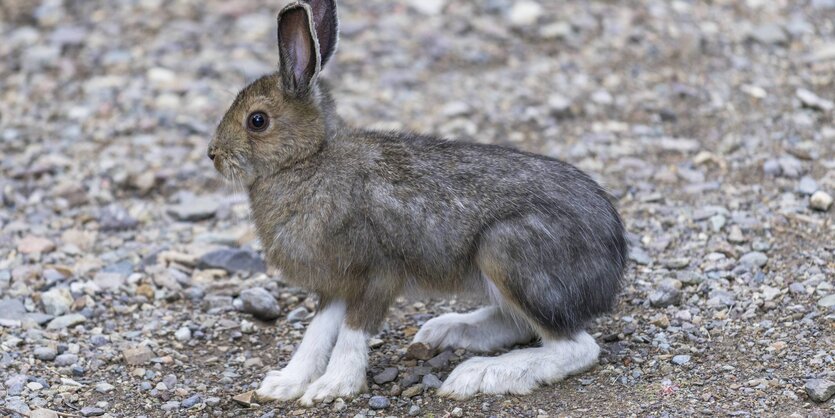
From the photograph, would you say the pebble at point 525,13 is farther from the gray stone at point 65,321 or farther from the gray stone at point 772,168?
the gray stone at point 65,321

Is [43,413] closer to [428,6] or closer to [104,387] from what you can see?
[104,387]

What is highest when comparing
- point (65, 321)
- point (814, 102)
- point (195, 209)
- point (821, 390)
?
point (814, 102)

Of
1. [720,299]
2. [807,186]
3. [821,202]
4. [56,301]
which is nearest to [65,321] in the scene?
[56,301]

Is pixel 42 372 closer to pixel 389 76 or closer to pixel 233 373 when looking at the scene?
pixel 233 373

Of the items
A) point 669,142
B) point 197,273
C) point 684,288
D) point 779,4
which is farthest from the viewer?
point 779,4

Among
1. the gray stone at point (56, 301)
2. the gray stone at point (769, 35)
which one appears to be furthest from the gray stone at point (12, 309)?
the gray stone at point (769, 35)

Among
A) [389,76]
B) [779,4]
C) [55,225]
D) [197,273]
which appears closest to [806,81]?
[779,4]
